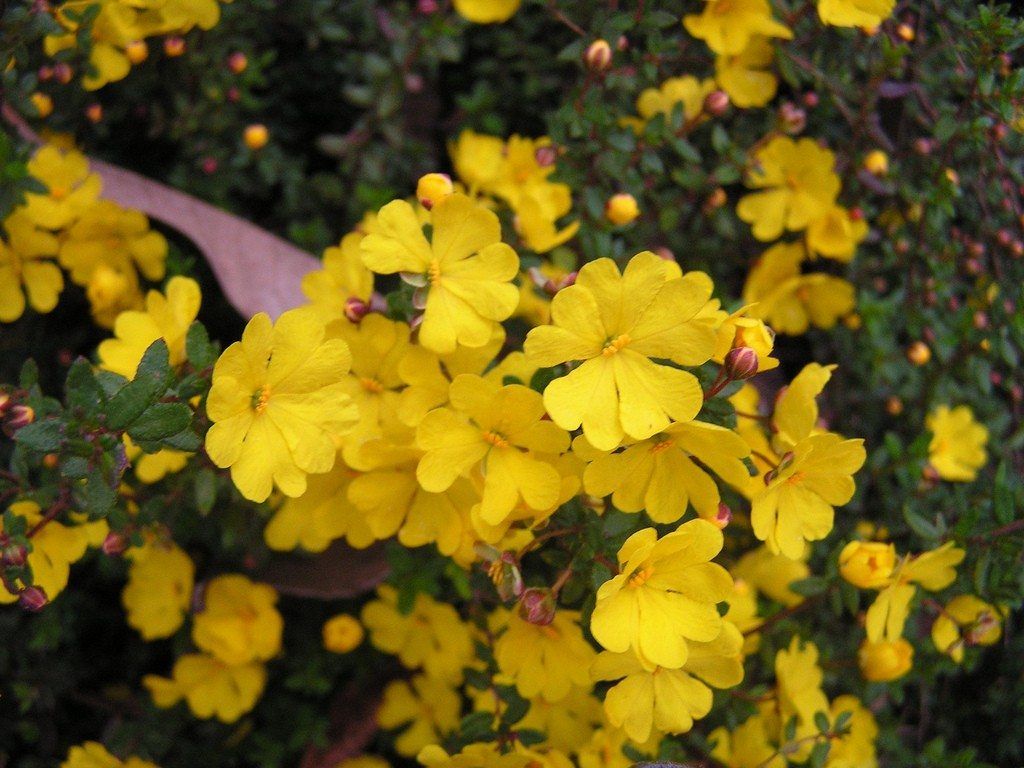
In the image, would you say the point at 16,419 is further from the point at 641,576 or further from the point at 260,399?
the point at 641,576

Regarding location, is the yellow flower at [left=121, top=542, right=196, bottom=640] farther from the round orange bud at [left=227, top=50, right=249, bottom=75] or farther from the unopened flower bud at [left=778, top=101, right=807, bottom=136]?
the unopened flower bud at [left=778, top=101, right=807, bottom=136]

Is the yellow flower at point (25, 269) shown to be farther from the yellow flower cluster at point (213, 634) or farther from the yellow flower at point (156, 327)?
the yellow flower cluster at point (213, 634)

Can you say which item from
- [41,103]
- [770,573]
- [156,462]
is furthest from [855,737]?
[41,103]

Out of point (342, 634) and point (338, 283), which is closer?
point (338, 283)

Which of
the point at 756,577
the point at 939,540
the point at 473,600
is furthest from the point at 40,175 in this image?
the point at 939,540

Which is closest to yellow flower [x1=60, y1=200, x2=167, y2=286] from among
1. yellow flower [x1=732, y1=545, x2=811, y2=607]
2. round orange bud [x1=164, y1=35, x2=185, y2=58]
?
round orange bud [x1=164, y1=35, x2=185, y2=58]

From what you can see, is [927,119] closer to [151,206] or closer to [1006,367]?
[1006,367]
